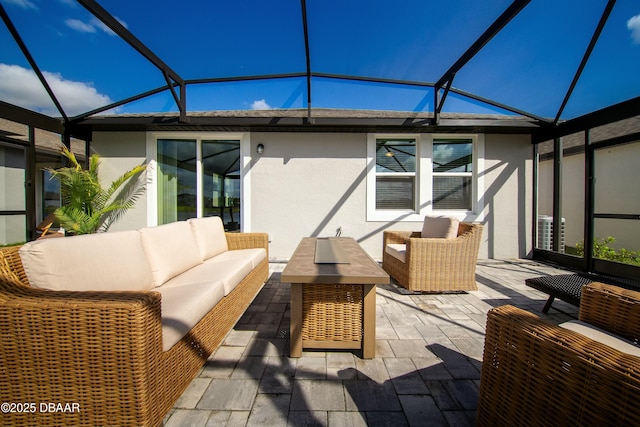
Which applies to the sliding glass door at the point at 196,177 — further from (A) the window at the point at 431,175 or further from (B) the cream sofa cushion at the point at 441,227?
(B) the cream sofa cushion at the point at 441,227

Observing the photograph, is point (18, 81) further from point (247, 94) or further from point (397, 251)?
point (397, 251)

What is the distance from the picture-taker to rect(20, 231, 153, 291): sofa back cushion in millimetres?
1288

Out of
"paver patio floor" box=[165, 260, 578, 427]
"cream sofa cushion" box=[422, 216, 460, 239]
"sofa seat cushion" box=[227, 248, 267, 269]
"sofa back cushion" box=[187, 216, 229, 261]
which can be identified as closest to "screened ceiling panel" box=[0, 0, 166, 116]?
"sofa back cushion" box=[187, 216, 229, 261]

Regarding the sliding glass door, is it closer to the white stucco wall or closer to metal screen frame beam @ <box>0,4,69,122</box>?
metal screen frame beam @ <box>0,4,69,122</box>

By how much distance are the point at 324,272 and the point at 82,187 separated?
493cm

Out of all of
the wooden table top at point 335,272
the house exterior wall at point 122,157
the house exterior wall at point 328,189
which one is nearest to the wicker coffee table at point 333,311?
the wooden table top at point 335,272

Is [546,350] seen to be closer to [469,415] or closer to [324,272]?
[469,415]

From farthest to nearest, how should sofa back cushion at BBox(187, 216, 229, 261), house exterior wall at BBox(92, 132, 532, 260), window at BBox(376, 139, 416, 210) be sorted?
window at BBox(376, 139, 416, 210)
house exterior wall at BBox(92, 132, 532, 260)
sofa back cushion at BBox(187, 216, 229, 261)

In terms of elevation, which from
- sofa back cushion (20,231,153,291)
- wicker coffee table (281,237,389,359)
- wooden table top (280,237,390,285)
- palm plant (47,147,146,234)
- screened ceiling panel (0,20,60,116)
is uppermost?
screened ceiling panel (0,20,60,116)

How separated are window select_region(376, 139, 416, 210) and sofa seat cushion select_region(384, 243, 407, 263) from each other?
134cm

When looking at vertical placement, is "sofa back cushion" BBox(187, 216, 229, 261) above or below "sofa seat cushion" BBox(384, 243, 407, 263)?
above

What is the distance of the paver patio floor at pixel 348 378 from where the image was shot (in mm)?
1303

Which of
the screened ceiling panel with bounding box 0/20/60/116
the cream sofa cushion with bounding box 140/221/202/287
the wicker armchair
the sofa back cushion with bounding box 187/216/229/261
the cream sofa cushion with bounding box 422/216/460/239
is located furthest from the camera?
the cream sofa cushion with bounding box 422/216/460/239

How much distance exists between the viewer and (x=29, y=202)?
3.76 metres
